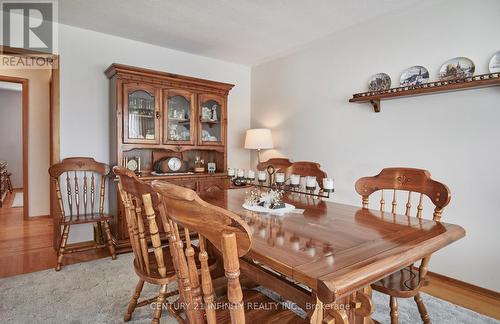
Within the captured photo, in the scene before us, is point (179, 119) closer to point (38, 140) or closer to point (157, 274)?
point (157, 274)

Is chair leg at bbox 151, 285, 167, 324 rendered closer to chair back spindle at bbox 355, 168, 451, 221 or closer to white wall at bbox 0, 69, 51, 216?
chair back spindle at bbox 355, 168, 451, 221

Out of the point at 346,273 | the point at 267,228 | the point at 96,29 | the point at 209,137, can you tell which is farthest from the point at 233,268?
the point at 96,29

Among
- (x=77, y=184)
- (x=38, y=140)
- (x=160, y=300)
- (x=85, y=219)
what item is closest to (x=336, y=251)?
(x=160, y=300)

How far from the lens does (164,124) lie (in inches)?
124

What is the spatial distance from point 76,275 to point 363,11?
3.41m

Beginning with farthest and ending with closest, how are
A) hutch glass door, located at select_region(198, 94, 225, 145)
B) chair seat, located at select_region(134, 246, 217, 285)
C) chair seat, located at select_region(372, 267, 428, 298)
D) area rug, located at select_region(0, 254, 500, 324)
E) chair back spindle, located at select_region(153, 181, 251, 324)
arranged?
hutch glass door, located at select_region(198, 94, 225, 145) → area rug, located at select_region(0, 254, 500, 324) → chair seat, located at select_region(134, 246, 217, 285) → chair seat, located at select_region(372, 267, 428, 298) → chair back spindle, located at select_region(153, 181, 251, 324)

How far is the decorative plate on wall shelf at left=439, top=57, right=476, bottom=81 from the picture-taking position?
84.9 inches

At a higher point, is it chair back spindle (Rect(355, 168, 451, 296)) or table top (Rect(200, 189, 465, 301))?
chair back spindle (Rect(355, 168, 451, 296))

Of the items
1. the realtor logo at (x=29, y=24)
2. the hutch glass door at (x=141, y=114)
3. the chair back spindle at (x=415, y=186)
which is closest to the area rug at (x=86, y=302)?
the chair back spindle at (x=415, y=186)

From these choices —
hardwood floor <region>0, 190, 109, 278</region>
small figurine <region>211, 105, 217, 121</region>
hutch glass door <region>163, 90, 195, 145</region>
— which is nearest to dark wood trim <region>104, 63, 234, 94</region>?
hutch glass door <region>163, 90, 195, 145</region>

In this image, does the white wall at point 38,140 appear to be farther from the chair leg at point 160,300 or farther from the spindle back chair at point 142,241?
the chair leg at point 160,300

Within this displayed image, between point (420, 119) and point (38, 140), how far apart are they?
495cm

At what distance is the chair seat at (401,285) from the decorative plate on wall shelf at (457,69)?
5.33 ft

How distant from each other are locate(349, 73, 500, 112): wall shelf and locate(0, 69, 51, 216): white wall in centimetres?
432
